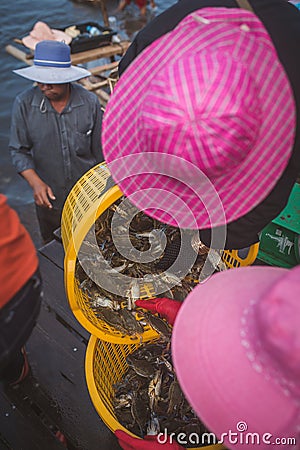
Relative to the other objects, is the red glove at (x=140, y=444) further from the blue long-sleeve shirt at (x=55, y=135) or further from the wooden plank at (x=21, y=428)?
the blue long-sleeve shirt at (x=55, y=135)

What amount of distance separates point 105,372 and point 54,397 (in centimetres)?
28

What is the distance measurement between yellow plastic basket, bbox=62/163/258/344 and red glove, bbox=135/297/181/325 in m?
0.07

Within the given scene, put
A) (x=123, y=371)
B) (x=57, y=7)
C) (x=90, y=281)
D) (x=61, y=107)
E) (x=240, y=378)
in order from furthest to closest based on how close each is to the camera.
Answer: (x=57, y=7), (x=61, y=107), (x=123, y=371), (x=90, y=281), (x=240, y=378)

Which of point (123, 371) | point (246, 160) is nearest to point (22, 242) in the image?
point (246, 160)

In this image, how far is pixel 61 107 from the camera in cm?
304

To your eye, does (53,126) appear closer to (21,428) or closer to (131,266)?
(131,266)

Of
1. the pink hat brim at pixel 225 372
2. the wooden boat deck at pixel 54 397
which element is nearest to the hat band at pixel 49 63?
the wooden boat deck at pixel 54 397

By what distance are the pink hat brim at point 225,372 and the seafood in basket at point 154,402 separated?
89cm

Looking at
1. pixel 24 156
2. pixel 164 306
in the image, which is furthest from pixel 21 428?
pixel 24 156

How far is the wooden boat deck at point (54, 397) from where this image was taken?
6.50 ft

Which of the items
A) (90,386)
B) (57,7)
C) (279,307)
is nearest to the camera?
(279,307)

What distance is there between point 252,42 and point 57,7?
10.2 meters

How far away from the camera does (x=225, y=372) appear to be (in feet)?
3.57

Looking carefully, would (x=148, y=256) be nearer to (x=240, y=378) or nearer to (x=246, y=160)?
(x=246, y=160)
